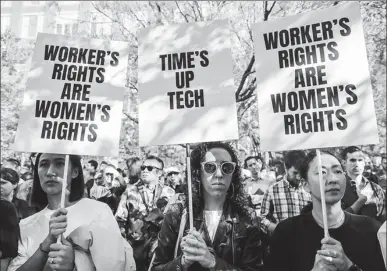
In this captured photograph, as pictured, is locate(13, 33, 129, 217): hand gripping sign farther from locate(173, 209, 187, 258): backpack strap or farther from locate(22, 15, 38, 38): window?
locate(22, 15, 38, 38): window

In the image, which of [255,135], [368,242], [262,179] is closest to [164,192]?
[262,179]

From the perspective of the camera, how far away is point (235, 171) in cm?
305

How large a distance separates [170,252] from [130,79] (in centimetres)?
1248

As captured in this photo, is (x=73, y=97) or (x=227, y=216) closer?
(x=227, y=216)

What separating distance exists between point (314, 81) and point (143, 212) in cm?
271

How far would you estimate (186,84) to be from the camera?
3027mm

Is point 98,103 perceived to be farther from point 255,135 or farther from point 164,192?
point 255,135

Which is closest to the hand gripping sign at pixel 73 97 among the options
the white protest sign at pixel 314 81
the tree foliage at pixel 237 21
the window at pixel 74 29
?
the white protest sign at pixel 314 81

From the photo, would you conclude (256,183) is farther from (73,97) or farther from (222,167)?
(73,97)

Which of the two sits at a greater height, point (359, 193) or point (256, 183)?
point (256, 183)

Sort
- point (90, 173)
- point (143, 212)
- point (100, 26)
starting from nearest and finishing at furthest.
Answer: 1. point (143, 212)
2. point (90, 173)
3. point (100, 26)

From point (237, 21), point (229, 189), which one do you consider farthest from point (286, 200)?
point (237, 21)

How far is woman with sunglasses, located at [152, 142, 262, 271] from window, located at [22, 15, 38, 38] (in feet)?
124

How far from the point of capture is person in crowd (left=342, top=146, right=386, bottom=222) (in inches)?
185
